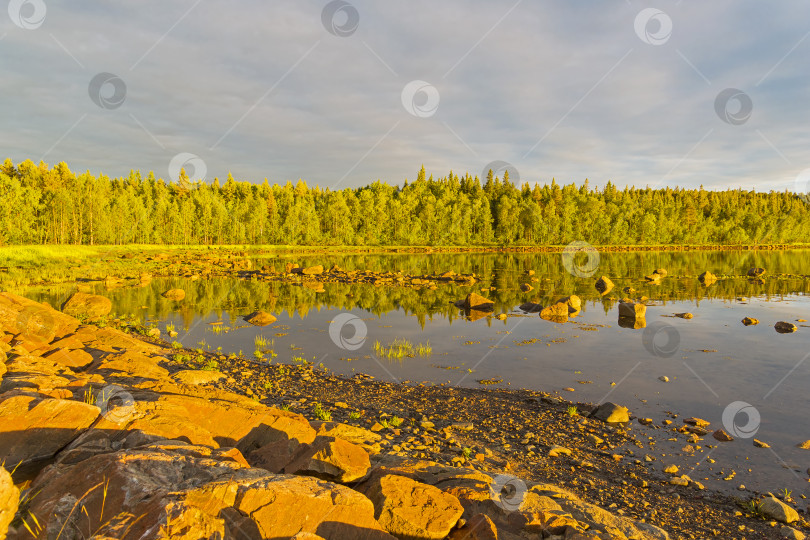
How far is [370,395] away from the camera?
15484 mm

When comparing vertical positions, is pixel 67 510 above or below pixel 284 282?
below

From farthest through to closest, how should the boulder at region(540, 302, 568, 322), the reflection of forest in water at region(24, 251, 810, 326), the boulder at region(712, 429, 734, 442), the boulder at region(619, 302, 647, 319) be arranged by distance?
the reflection of forest in water at region(24, 251, 810, 326) < the boulder at region(540, 302, 568, 322) < the boulder at region(619, 302, 647, 319) < the boulder at region(712, 429, 734, 442)

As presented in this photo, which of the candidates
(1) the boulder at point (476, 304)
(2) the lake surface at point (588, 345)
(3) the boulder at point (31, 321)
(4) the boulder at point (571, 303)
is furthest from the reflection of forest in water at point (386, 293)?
(3) the boulder at point (31, 321)

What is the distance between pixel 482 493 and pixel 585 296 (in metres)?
39.8

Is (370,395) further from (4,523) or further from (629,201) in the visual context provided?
(629,201)

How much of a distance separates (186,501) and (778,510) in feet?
36.8

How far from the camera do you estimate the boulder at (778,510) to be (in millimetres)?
8719

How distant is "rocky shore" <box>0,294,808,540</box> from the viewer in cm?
514

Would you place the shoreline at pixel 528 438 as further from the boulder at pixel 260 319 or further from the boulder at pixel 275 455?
the boulder at pixel 260 319

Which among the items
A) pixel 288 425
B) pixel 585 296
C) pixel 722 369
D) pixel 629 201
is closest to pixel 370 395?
pixel 288 425

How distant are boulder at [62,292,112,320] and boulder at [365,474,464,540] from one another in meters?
29.3

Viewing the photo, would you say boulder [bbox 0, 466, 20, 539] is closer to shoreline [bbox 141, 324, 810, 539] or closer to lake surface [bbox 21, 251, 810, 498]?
shoreline [bbox 141, 324, 810, 539]

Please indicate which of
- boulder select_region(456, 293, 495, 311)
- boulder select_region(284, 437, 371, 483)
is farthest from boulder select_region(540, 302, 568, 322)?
boulder select_region(284, 437, 371, 483)

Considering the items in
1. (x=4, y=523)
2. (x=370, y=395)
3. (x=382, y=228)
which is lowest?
(x=370, y=395)
